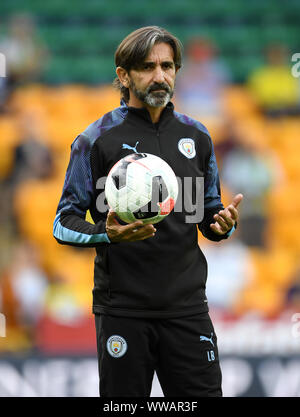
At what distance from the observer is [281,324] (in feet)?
18.2

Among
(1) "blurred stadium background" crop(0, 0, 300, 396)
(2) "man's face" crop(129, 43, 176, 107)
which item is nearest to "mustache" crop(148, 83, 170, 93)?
(2) "man's face" crop(129, 43, 176, 107)

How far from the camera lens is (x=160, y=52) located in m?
2.96

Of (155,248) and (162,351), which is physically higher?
(155,248)

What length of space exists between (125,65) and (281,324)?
313 centimetres

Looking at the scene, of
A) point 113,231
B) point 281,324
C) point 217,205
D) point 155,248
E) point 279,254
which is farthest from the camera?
point 279,254

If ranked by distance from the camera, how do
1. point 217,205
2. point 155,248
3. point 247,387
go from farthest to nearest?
point 247,387
point 217,205
point 155,248

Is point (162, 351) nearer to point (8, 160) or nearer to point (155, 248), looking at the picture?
point (155, 248)

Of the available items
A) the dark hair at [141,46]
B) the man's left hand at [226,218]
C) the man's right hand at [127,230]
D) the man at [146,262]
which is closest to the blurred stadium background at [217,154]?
the man at [146,262]

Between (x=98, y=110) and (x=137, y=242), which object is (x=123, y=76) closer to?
(x=137, y=242)

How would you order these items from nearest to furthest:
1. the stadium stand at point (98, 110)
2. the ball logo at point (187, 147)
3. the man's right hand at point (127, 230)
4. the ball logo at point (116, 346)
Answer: the man's right hand at point (127, 230)
the ball logo at point (116, 346)
the ball logo at point (187, 147)
the stadium stand at point (98, 110)

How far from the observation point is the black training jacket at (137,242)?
290 centimetres

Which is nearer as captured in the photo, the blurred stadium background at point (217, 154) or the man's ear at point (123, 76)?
the man's ear at point (123, 76)

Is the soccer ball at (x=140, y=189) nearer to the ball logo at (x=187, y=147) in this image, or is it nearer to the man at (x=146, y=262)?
the man at (x=146, y=262)
